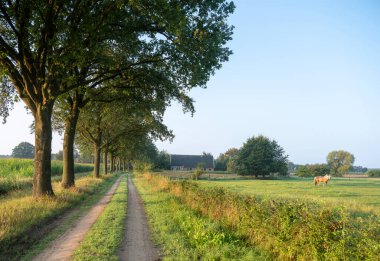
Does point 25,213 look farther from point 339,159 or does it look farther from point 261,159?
point 339,159

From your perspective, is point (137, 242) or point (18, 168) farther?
point (18, 168)

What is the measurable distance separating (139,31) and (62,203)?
33.0 feet

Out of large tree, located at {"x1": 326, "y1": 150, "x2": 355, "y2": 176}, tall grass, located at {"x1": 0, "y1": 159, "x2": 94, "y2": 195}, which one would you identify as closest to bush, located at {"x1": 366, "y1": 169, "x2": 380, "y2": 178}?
large tree, located at {"x1": 326, "y1": 150, "x2": 355, "y2": 176}

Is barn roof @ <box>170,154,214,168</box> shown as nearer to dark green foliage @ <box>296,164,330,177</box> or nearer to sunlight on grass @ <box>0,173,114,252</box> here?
dark green foliage @ <box>296,164,330,177</box>

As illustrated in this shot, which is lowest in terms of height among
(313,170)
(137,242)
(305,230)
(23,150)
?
(313,170)

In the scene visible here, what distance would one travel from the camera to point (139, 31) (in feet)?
56.4

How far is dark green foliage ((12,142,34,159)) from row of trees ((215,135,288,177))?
13928cm

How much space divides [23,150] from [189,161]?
100 m

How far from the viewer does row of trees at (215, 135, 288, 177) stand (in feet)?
256

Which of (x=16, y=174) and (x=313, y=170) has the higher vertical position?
(x=16, y=174)

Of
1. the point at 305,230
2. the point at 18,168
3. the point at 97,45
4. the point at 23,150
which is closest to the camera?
the point at 305,230

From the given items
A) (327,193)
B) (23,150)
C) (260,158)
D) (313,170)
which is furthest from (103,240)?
(23,150)

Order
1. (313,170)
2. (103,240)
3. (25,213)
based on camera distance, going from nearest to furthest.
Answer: (103,240) < (25,213) < (313,170)

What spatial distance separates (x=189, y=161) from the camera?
13912cm
